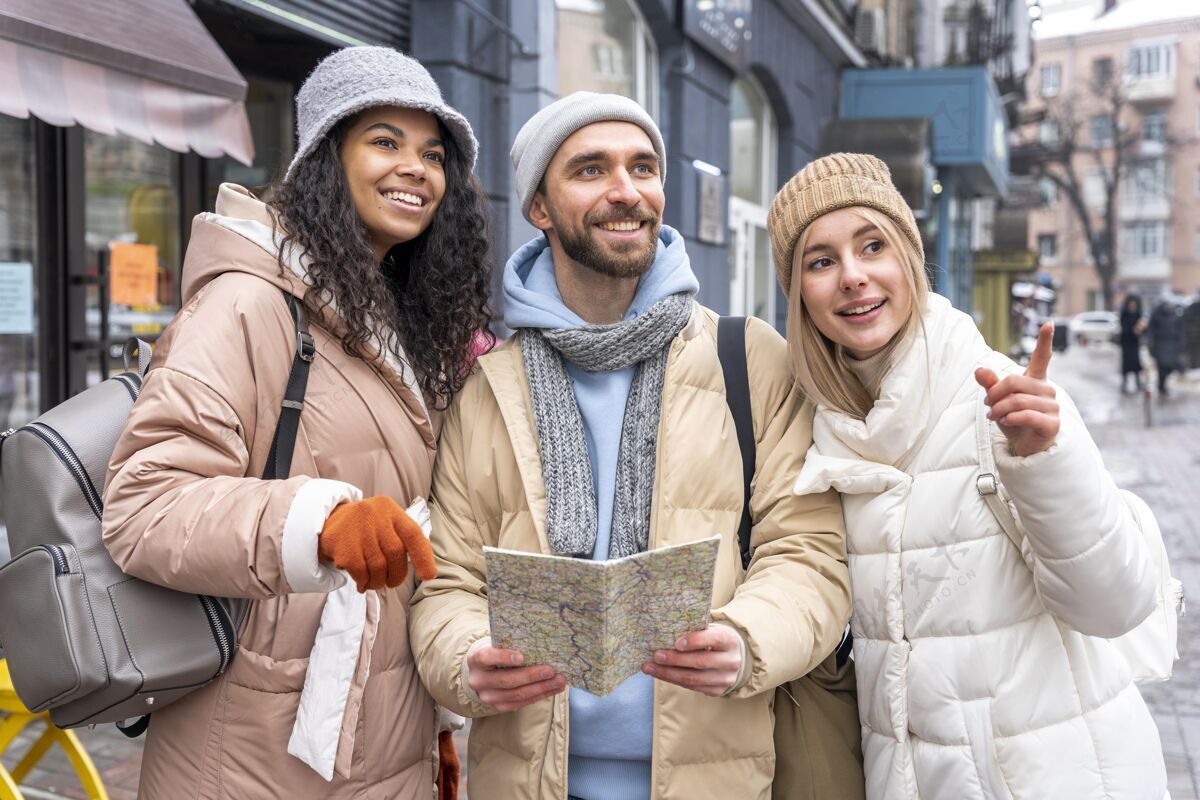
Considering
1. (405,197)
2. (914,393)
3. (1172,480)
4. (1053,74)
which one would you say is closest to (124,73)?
(405,197)

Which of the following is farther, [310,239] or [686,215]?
[686,215]

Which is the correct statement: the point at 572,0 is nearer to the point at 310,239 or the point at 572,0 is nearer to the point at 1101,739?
the point at 310,239

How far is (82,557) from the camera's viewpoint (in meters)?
1.85

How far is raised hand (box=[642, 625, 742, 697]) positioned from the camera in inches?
69.0

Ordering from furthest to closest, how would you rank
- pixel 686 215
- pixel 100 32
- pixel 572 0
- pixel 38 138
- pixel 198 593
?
pixel 686 215 → pixel 572 0 → pixel 38 138 → pixel 100 32 → pixel 198 593

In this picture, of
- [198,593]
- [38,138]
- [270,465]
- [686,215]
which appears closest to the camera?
[198,593]

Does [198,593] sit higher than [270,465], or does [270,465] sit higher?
[270,465]

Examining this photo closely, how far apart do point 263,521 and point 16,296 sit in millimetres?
4038

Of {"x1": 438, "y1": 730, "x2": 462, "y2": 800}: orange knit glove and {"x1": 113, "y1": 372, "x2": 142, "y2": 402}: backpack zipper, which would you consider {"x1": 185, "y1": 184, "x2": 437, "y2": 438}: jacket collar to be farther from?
{"x1": 438, "y1": 730, "x2": 462, "y2": 800}: orange knit glove

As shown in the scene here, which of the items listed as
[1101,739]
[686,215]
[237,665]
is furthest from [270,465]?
[686,215]

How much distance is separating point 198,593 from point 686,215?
7.77 meters

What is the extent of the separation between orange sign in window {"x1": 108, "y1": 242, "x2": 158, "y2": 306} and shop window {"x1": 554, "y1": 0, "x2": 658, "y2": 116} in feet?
10.4

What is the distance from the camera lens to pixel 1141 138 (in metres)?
53.2

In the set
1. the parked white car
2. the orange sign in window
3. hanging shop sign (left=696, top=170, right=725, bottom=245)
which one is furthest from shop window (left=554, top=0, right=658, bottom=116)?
the parked white car
